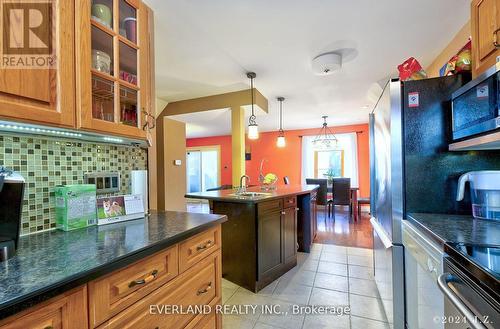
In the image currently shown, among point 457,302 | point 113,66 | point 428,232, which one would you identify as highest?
point 113,66

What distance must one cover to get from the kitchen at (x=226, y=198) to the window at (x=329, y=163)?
3.66 m

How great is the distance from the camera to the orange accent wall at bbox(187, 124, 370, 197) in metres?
5.89

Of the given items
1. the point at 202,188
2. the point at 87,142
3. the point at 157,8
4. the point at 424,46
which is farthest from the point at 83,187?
the point at 202,188

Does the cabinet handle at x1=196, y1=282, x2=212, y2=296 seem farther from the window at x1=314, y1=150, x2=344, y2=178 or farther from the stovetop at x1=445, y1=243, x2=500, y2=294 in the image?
the window at x1=314, y1=150, x2=344, y2=178

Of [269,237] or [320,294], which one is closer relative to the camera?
[320,294]

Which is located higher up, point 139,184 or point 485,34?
point 485,34

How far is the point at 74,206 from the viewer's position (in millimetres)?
1087

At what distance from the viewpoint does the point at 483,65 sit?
118cm

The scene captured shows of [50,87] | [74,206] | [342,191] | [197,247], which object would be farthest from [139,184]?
[342,191]

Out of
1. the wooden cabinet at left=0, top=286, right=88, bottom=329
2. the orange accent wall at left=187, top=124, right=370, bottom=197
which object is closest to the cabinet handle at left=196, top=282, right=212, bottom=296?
the wooden cabinet at left=0, top=286, right=88, bottom=329

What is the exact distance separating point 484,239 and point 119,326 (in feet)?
4.70

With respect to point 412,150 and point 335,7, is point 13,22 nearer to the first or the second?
point 335,7

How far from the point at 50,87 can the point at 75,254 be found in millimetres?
642

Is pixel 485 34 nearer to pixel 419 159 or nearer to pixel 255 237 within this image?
pixel 419 159
